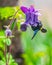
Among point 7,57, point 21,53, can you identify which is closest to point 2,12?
point 7,57

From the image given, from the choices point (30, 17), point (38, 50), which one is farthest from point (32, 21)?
point (38, 50)

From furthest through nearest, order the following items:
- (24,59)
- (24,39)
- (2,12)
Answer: (24,39), (24,59), (2,12)

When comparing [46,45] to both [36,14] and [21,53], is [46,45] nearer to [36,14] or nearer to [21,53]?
[21,53]

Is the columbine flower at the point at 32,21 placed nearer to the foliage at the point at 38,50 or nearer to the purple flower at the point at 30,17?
the purple flower at the point at 30,17

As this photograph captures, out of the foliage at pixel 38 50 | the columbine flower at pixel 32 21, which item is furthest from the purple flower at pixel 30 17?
the foliage at pixel 38 50

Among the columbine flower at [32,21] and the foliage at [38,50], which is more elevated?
the columbine flower at [32,21]

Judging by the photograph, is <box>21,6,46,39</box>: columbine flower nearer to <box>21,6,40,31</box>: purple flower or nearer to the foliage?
<box>21,6,40,31</box>: purple flower

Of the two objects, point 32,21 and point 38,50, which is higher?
point 32,21

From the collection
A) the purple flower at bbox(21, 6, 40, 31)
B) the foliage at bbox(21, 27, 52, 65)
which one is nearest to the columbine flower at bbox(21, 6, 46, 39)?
the purple flower at bbox(21, 6, 40, 31)

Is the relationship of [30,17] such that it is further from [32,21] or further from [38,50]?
[38,50]

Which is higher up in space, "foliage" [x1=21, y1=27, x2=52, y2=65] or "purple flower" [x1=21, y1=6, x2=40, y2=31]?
"purple flower" [x1=21, y1=6, x2=40, y2=31]

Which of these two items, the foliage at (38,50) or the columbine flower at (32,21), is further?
the foliage at (38,50)
